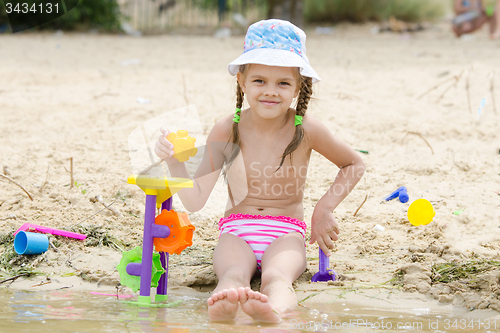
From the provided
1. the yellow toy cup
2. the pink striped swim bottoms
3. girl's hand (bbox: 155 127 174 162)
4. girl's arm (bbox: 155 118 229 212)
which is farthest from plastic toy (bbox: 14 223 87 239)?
the yellow toy cup

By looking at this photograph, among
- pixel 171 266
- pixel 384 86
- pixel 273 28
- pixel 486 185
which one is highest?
pixel 273 28

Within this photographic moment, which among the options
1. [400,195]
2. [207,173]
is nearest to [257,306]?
[207,173]

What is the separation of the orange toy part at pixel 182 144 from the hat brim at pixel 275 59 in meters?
0.45

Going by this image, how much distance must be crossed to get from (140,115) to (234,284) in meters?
2.67

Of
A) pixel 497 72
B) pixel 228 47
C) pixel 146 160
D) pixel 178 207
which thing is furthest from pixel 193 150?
pixel 228 47

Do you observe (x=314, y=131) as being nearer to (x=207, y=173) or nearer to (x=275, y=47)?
(x=275, y=47)

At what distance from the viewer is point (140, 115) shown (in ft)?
14.8

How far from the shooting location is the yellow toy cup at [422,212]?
9.57 ft

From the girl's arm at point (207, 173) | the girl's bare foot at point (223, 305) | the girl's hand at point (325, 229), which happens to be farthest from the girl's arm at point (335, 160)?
the girl's bare foot at point (223, 305)

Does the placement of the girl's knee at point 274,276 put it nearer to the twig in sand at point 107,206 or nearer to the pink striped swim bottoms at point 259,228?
the pink striped swim bottoms at point 259,228

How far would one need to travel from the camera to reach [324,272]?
2422mm

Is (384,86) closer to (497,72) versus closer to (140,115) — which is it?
(497,72)

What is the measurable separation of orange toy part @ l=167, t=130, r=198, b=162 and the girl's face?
1.52ft

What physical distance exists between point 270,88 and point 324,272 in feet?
2.82
